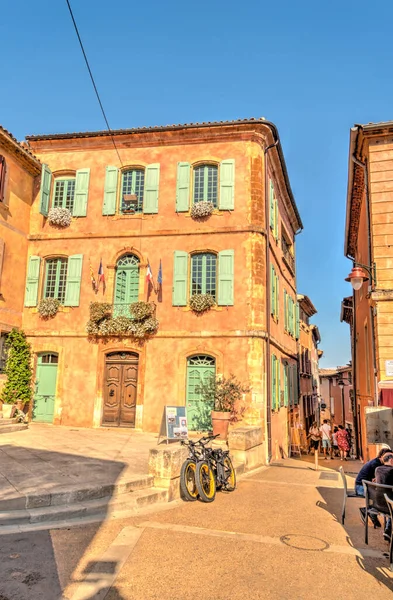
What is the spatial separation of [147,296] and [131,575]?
421 inches

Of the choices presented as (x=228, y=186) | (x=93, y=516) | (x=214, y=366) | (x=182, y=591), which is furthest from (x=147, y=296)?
(x=182, y=591)

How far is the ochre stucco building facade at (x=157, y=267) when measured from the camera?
14.0 m

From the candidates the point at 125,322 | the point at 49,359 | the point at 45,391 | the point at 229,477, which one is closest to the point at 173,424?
the point at 229,477

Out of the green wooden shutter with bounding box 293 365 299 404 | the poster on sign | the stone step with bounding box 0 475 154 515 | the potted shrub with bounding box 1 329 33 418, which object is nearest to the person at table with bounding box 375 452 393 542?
the stone step with bounding box 0 475 154 515

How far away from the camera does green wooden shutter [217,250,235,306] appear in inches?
551

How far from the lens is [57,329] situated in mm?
15109

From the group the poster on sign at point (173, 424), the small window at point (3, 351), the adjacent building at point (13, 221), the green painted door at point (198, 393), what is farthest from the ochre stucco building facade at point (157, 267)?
the poster on sign at point (173, 424)

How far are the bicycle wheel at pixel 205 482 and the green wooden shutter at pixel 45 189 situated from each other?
11.2 m

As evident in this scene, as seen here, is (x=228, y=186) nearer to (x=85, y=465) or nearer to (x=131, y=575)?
(x=85, y=465)

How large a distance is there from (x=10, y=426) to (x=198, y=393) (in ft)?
17.2

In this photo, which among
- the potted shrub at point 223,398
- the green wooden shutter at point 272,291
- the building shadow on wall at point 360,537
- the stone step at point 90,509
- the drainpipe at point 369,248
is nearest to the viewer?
the building shadow on wall at point 360,537

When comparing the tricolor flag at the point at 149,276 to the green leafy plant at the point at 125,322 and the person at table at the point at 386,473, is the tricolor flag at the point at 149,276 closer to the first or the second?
the green leafy plant at the point at 125,322

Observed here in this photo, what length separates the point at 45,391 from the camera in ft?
49.0

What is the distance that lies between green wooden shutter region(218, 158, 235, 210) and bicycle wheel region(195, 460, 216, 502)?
9.00m
